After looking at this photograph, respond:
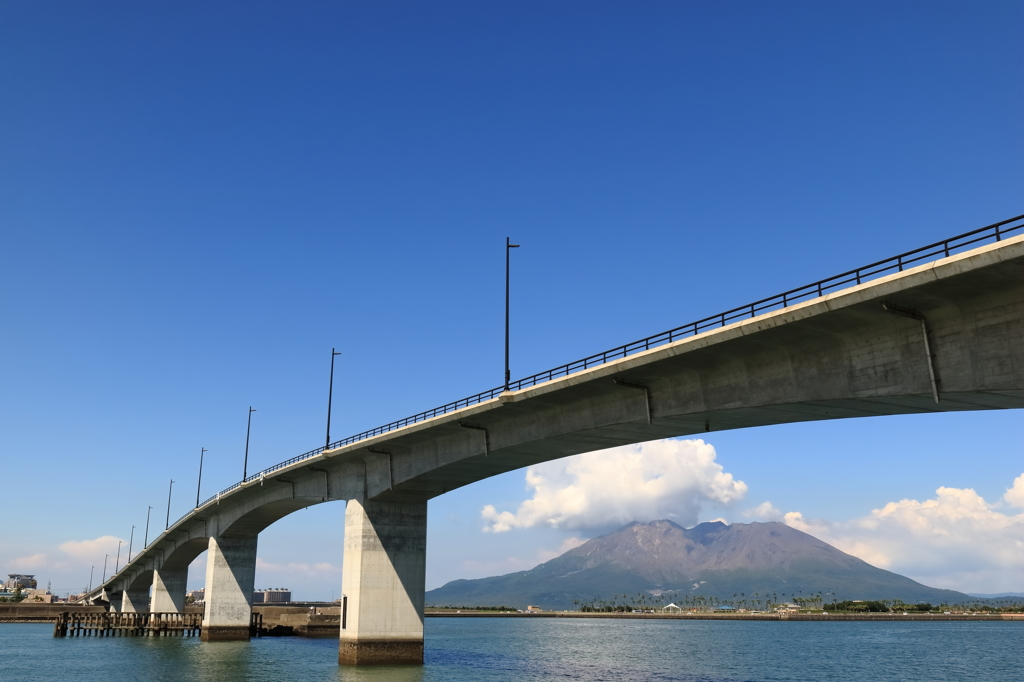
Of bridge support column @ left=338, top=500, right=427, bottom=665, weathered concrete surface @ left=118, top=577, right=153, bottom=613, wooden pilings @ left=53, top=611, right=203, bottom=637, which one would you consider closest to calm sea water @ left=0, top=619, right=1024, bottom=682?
bridge support column @ left=338, top=500, right=427, bottom=665

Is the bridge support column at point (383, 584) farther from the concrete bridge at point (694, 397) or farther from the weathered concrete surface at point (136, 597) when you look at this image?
the weathered concrete surface at point (136, 597)

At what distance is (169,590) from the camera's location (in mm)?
103250

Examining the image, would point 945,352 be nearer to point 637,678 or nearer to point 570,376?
point 570,376

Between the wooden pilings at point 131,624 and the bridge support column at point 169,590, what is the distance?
4065 millimetres

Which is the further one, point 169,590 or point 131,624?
point 169,590

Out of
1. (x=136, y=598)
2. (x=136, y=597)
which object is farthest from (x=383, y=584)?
(x=136, y=598)

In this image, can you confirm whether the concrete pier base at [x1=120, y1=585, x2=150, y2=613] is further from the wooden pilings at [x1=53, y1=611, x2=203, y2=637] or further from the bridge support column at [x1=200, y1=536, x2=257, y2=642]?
the bridge support column at [x1=200, y1=536, x2=257, y2=642]

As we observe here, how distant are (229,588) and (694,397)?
59.7 meters

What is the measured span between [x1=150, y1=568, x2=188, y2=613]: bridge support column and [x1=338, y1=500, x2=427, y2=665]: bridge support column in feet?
202

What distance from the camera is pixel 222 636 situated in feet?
249

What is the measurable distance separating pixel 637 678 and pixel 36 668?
3824 centimetres

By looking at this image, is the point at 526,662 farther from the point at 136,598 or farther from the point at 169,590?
the point at 136,598

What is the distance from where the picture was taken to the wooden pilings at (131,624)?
91938mm

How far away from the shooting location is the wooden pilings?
91.9 meters
